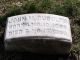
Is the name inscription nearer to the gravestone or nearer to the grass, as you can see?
the gravestone

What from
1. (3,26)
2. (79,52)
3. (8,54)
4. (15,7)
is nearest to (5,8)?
(15,7)

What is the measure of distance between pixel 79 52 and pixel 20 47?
91 cm

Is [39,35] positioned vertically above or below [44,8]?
below

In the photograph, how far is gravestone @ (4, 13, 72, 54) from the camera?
3.51 meters

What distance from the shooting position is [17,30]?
360cm

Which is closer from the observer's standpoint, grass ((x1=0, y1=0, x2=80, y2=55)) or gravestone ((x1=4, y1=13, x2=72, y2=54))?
gravestone ((x1=4, y1=13, x2=72, y2=54))

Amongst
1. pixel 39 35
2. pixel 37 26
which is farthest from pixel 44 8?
pixel 39 35

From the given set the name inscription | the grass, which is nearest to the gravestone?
the name inscription

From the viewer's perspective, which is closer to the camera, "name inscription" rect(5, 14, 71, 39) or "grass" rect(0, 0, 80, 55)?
"name inscription" rect(5, 14, 71, 39)

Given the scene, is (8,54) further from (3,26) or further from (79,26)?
(79,26)

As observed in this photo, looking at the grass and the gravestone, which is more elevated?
the grass

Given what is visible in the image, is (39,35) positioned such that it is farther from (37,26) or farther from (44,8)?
(44,8)

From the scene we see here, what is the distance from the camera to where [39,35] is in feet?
11.5

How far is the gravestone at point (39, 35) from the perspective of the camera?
138 inches
